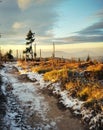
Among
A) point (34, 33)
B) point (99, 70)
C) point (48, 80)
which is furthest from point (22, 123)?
point (34, 33)

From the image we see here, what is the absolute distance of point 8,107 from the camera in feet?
51.9

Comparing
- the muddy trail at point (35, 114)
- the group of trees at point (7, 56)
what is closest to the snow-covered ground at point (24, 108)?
the muddy trail at point (35, 114)

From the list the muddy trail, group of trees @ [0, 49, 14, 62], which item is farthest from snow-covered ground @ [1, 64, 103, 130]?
group of trees @ [0, 49, 14, 62]

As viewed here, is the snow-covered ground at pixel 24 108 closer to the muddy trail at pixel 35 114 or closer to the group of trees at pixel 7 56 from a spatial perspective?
the muddy trail at pixel 35 114

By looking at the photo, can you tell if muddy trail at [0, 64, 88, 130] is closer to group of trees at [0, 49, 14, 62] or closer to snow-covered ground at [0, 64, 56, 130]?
snow-covered ground at [0, 64, 56, 130]

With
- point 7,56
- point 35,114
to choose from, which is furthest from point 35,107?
point 7,56

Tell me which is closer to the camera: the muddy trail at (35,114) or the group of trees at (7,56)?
the muddy trail at (35,114)

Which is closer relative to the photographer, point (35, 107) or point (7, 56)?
point (35, 107)

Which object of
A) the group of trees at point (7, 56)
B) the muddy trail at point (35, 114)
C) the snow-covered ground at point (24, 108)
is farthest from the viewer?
the group of trees at point (7, 56)

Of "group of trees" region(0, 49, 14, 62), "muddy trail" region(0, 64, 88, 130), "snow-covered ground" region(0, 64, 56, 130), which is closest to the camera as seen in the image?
"muddy trail" region(0, 64, 88, 130)

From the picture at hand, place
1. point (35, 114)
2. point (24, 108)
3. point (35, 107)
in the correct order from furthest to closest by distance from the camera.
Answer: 1. point (35, 107)
2. point (24, 108)
3. point (35, 114)

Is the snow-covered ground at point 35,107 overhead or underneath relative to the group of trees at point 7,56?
underneath

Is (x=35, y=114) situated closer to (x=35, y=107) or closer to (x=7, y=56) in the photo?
(x=35, y=107)

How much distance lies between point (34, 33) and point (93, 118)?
75016mm
